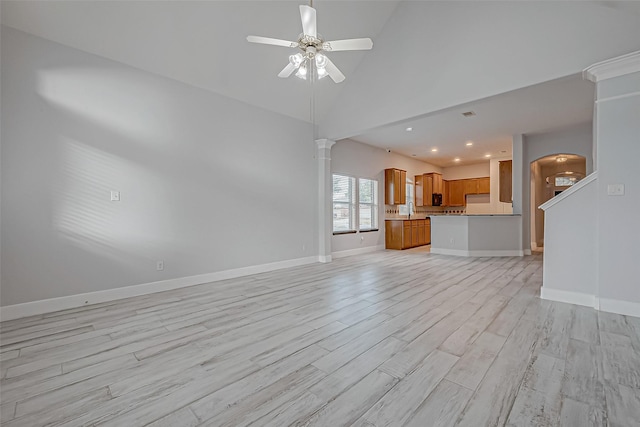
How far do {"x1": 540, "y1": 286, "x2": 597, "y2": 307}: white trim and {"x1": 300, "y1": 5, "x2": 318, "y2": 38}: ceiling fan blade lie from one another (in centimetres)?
407

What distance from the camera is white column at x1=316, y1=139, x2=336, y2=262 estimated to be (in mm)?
6156

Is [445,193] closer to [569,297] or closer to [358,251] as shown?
[358,251]

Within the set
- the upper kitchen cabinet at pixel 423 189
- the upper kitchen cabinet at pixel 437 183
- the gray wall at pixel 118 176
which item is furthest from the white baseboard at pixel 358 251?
the upper kitchen cabinet at pixel 437 183

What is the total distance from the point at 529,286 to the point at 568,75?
284 centimetres

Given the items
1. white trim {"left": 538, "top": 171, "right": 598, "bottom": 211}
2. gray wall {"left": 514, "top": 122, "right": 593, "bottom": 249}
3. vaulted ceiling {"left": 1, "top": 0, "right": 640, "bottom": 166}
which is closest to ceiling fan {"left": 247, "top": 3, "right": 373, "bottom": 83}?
vaulted ceiling {"left": 1, "top": 0, "right": 640, "bottom": 166}

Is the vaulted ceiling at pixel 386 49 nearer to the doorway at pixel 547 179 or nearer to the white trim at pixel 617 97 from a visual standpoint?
the white trim at pixel 617 97

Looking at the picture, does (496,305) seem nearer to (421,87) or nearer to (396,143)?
(421,87)

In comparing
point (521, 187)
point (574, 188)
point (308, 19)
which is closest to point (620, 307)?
point (574, 188)

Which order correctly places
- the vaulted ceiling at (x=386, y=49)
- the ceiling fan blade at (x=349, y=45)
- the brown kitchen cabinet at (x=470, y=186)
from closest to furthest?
the ceiling fan blade at (x=349, y=45) → the vaulted ceiling at (x=386, y=49) → the brown kitchen cabinet at (x=470, y=186)

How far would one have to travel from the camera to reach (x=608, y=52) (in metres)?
2.88

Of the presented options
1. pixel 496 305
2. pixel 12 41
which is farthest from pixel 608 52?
pixel 12 41

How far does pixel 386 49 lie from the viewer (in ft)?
15.9

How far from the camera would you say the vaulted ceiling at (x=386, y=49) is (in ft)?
10.0

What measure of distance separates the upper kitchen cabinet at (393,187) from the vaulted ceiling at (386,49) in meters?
2.44
